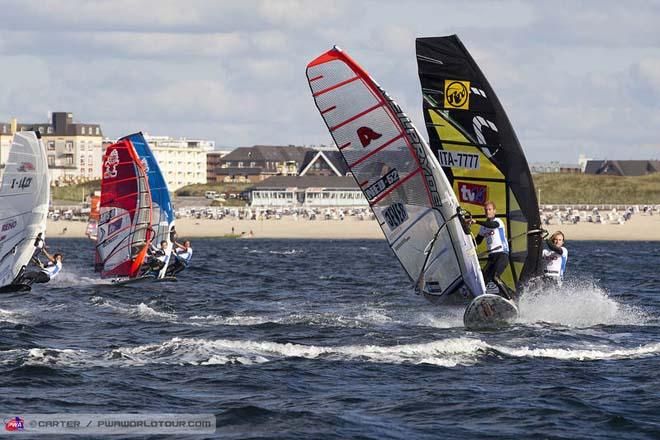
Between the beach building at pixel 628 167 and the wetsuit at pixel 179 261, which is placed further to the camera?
the beach building at pixel 628 167

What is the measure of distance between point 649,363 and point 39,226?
617 inches

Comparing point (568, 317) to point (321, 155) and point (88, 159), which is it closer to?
point (321, 155)

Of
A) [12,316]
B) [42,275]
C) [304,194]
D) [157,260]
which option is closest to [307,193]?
[304,194]

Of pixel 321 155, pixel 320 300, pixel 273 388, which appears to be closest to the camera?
pixel 273 388

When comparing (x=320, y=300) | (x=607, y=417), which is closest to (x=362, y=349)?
(x=607, y=417)

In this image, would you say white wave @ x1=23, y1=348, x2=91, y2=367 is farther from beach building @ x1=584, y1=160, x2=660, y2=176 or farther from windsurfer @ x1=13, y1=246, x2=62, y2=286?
beach building @ x1=584, y1=160, x2=660, y2=176

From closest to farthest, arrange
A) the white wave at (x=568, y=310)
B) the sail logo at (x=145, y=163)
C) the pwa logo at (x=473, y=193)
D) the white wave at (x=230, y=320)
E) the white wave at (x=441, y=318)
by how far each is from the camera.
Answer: the white wave at (x=441, y=318)
the pwa logo at (x=473, y=193)
the white wave at (x=568, y=310)
the white wave at (x=230, y=320)
the sail logo at (x=145, y=163)

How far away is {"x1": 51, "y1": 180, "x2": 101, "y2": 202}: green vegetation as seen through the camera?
132250 millimetres

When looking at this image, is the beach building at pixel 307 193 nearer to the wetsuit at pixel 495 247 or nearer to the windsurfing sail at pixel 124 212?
the windsurfing sail at pixel 124 212

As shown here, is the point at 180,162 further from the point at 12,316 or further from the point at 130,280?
the point at 12,316

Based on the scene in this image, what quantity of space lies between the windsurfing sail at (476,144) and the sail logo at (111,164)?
1524 cm

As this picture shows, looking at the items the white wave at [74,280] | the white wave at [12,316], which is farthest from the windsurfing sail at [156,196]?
the white wave at [12,316]

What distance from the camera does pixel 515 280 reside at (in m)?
20.8

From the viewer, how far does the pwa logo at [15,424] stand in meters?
12.0
